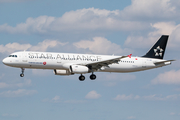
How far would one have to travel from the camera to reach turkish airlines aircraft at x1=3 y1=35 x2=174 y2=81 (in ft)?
217

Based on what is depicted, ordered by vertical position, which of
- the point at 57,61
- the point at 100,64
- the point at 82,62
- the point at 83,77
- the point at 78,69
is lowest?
the point at 83,77

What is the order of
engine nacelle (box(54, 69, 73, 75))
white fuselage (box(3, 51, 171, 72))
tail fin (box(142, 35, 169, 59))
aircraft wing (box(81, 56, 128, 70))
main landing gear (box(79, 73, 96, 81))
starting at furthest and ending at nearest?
tail fin (box(142, 35, 169, 59)), main landing gear (box(79, 73, 96, 81)), engine nacelle (box(54, 69, 73, 75)), aircraft wing (box(81, 56, 128, 70)), white fuselage (box(3, 51, 171, 72))

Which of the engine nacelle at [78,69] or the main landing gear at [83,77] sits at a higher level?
the engine nacelle at [78,69]

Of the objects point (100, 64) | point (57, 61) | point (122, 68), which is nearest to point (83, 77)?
point (100, 64)

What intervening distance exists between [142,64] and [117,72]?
609 centimetres

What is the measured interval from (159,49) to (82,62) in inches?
808

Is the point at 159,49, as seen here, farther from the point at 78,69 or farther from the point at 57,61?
the point at 57,61

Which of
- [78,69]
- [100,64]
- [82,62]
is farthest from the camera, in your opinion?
[82,62]

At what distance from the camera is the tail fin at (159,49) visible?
253ft

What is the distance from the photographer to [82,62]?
228 ft

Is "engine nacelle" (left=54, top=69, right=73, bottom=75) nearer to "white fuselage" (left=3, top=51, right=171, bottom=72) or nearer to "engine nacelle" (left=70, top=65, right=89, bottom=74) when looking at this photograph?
"white fuselage" (left=3, top=51, right=171, bottom=72)

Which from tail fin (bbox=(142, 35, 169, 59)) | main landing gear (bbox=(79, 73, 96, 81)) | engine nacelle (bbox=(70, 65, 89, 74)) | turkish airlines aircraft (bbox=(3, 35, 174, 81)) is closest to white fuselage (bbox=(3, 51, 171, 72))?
turkish airlines aircraft (bbox=(3, 35, 174, 81))

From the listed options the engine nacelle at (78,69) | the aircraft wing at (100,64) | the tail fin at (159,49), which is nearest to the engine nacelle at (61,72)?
the engine nacelle at (78,69)

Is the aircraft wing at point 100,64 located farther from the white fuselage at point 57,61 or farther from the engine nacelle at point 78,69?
the engine nacelle at point 78,69
